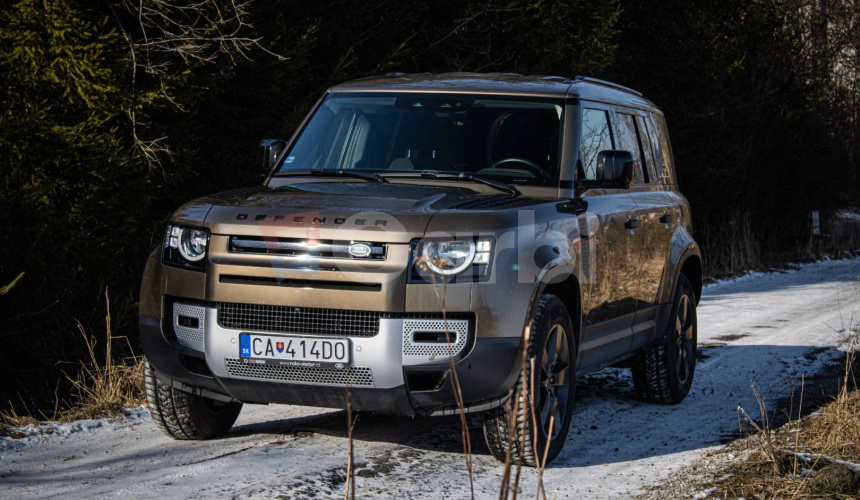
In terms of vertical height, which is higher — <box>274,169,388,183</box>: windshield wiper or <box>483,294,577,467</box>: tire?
<box>274,169,388,183</box>: windshield wiper

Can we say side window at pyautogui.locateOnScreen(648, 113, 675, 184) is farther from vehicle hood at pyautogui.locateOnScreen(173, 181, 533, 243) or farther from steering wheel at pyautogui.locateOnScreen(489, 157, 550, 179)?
vehicle hood at pyautogui.locateOnScreen(173, 181, 533, 243)

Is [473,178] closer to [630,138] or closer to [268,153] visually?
[268,153]

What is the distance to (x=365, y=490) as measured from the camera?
468 cm

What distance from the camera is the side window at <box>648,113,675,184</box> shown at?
25.6 ft

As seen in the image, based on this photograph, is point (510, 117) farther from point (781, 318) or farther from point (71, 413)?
point (781, 318)

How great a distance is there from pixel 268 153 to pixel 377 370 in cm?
227

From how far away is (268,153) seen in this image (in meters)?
6.48

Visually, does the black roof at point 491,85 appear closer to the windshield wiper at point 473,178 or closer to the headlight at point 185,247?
the windshield wiper at point 473,178

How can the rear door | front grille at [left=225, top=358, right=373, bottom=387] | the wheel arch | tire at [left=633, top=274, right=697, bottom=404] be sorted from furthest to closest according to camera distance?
tire at [left=633, top=274, right=697, bottom=404]
the rear door
the wheel arch
front grille at [left=225, top=358, right=373, bottom=387]

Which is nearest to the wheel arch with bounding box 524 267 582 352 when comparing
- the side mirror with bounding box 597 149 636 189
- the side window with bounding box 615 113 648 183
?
the side mirror with bounding box 597 149 636 189

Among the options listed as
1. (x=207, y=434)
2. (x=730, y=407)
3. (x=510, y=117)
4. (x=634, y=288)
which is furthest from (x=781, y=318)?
(x=207, y=434)

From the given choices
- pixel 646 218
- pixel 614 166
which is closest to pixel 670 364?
pixel 646 218

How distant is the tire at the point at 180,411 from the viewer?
5.45 meters

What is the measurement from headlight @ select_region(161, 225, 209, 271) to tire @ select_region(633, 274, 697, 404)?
3534 millimetres
